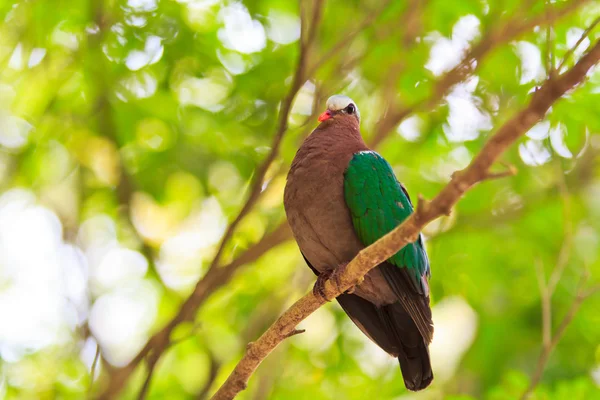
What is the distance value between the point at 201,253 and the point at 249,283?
551mm

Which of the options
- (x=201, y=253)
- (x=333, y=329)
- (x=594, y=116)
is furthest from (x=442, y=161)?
(x=201, y=253)

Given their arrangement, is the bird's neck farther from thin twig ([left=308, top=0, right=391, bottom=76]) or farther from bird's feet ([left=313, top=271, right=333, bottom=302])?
bird's feet ([left=313, top=271, right=333, bottom=302])

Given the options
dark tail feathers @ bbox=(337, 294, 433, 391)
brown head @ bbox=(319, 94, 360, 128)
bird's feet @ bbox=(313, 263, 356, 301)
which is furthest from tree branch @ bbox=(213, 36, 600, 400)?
brown head @ bbox=(319, 94, 360, 128)

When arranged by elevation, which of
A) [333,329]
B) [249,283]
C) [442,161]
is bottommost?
[333,329]

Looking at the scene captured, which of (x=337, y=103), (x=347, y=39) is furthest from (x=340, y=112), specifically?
(x=347, y=39)

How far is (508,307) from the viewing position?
19.6ft

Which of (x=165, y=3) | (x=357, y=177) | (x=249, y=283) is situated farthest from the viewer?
(x=249, y=283)

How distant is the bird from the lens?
386cm

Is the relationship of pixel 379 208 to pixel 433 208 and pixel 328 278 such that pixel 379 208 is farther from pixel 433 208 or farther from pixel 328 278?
pixel 433 208

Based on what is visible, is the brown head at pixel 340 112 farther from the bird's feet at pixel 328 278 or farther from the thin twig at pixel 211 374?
the thin twig at pixel 211 374

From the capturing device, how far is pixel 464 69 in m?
5.07

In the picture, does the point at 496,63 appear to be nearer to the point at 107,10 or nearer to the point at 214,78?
the point at 214,78

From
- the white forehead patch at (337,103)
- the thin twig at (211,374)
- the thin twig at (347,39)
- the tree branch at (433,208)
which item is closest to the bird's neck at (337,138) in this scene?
the white forehead patch at (337,103)

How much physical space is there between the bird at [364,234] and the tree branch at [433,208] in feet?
1.32
